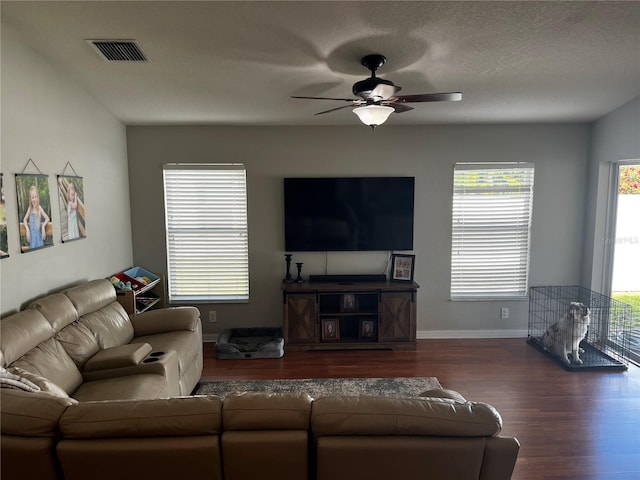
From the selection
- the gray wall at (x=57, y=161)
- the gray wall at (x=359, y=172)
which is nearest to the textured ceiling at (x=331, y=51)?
the gray wall at (x=57, y=161)

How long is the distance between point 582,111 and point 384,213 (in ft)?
7.81

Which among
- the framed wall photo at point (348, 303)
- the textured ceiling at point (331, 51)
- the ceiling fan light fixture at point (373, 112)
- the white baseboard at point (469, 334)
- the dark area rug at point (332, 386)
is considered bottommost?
the dark area rug at point (332, 386)

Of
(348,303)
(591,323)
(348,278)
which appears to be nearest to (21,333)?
(348,303)

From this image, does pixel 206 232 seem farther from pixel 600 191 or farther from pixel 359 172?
pixel 600 191

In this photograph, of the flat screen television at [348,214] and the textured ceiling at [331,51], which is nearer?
the textured ceiling at [331,51]

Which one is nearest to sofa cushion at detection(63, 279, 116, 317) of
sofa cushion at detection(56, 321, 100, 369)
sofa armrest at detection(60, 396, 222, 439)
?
sofa cushion at detection(56, 321, 100, 369)

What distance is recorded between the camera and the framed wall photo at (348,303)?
15.5 ft

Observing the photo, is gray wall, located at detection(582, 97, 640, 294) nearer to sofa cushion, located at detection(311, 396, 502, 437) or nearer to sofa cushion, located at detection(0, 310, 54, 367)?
sofa cushion, located at detection(311, 396, 502, 437)

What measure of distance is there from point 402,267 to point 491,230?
1.21m

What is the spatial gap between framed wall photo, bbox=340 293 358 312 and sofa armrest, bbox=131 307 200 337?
1703 millimetres

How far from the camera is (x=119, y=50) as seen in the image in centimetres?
300

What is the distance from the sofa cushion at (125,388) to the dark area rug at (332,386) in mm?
952

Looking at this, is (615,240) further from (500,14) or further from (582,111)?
(500,14)

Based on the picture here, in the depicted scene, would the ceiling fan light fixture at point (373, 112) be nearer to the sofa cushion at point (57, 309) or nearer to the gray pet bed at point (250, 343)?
the sofa cushion at point (57, 309)
